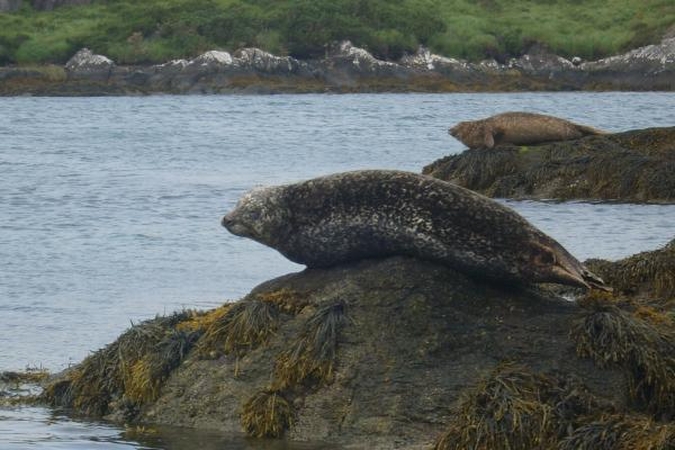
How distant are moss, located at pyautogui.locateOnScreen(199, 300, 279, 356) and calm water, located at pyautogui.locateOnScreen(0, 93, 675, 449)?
66cm

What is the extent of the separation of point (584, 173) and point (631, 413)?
12.0 metres

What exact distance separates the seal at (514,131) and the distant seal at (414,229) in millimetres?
11712

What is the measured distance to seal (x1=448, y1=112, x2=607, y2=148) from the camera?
1992 centimetres

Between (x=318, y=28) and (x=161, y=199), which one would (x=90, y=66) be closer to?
(x=318, y=28)

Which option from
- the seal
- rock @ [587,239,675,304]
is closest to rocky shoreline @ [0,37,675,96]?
the seal

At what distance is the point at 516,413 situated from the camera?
675 centimetres

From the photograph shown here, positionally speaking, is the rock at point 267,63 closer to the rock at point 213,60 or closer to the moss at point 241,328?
the rock at point 213,60

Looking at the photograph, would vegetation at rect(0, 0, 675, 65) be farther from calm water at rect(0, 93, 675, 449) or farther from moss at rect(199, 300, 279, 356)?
moss at rect(199, 300, 279, 356)

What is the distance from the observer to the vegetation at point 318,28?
186 ft

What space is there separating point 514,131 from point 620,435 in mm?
13826

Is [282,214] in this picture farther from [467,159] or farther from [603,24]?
[603,24]

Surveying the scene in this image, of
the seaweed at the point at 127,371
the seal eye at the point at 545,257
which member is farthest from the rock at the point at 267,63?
the seal eye at the point at 545,257

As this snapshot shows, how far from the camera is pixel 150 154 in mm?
30453

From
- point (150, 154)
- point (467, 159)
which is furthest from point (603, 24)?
point (467, 159)
